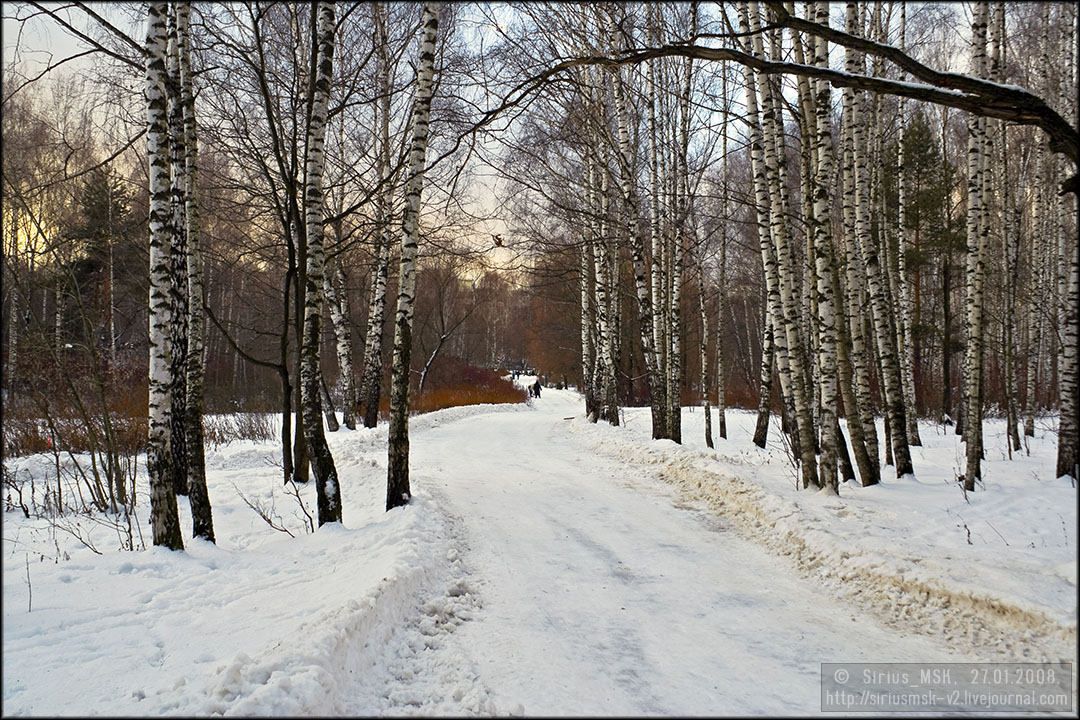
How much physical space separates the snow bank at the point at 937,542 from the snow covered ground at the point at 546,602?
0.07 feet

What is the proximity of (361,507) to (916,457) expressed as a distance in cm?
1032

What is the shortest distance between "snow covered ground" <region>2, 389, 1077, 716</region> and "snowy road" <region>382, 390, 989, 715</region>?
21 mm

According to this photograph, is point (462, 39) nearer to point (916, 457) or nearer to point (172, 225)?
point (172, 225)

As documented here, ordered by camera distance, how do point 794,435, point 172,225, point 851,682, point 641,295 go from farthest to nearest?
point 641,295 → point 794,435 → point 172,225 → point 851,682

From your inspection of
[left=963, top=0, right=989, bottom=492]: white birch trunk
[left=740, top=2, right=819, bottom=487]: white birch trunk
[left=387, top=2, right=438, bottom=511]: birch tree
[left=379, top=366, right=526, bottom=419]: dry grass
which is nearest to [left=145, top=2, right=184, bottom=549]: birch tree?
[left=387, top=2, right=438, bottom=511]: birch tree

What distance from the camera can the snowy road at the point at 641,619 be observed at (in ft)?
10.3

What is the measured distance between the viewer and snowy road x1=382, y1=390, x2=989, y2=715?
124 inches

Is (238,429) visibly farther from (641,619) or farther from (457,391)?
(641,619)

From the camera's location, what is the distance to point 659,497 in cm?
805

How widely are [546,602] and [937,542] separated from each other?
3.60 m

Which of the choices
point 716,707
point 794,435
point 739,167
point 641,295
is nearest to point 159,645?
point 716,707

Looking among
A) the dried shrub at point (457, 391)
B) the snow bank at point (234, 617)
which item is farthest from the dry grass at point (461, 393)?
the snow bank at point (234, 617)

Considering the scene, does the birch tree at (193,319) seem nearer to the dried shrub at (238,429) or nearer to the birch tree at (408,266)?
the birch tree at (408,266)

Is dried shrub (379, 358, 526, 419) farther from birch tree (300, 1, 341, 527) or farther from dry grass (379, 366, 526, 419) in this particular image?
birch tree (300, 1, 341, 527)
